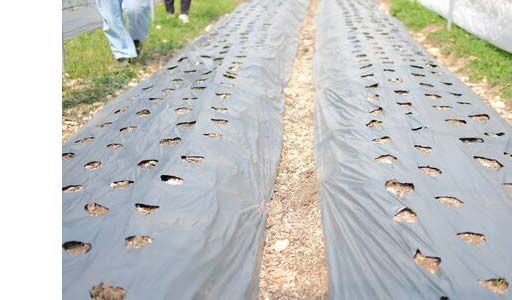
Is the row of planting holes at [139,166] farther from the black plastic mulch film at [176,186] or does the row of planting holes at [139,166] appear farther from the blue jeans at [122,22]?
the blue jeans at [122,22]

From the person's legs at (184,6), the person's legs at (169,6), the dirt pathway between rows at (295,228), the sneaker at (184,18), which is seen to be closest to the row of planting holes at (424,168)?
the dirt pathway between rows at (295,228)

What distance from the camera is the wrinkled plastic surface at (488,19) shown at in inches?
224

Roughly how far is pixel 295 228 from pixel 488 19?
4657 mm

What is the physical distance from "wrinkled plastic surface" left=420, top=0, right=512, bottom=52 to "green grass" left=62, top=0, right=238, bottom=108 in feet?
12.5

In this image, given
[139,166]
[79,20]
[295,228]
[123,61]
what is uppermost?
[79,20]

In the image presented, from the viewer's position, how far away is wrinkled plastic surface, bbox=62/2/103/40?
19.9ft

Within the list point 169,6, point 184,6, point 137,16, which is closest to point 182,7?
point 184,6

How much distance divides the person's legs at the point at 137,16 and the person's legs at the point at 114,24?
0.63ft

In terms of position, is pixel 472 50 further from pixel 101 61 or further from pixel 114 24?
pixel 101 61

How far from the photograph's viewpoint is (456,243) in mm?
2180

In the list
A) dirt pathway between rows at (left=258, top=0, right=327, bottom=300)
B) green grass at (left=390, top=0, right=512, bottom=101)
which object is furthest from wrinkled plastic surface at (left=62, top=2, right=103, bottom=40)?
green grass at (left=390, top=0, right=512, bottom=101)

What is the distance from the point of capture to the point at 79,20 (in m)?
6.39

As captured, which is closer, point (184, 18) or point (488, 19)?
point (488, 19)
